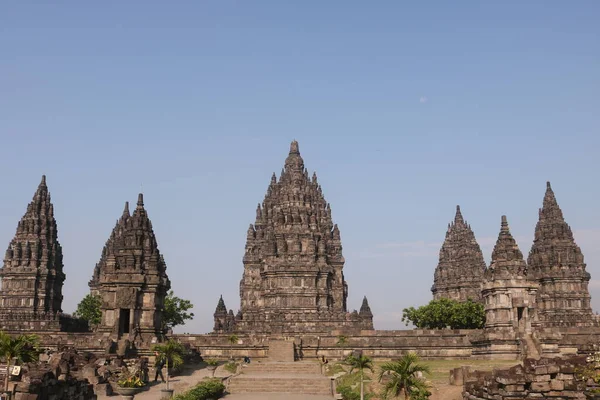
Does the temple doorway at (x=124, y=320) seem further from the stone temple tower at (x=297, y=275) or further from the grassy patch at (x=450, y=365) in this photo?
the grassy patch at (x=450, y=365)

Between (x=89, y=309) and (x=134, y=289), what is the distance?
36.4 m

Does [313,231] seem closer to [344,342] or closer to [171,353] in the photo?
[344,342]

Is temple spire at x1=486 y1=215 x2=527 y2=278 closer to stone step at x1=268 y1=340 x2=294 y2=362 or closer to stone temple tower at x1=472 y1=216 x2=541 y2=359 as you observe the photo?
stone temple tower at x1=472 y1=216 x2=541 y2=359

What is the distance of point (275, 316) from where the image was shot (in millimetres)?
59125

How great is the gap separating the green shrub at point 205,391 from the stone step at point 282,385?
1.15 meters

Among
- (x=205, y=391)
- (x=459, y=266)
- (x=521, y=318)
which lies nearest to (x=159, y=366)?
(x=205, y=391)

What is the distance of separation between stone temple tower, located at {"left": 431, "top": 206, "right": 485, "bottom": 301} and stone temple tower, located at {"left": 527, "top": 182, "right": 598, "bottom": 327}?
12.7 metres

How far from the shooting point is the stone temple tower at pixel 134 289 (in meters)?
41.8

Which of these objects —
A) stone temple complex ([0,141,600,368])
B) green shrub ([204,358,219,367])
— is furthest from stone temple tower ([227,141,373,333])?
green shrub ([204,358,219,367])

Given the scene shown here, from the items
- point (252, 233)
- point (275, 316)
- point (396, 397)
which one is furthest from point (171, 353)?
point (252, 233)

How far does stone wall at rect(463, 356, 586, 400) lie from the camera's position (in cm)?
1864

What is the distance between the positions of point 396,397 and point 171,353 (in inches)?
503

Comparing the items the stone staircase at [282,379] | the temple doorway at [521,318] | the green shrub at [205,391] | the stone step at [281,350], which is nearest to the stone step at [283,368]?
the stone staircase at [282,379]

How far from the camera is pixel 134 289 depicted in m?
42.5
